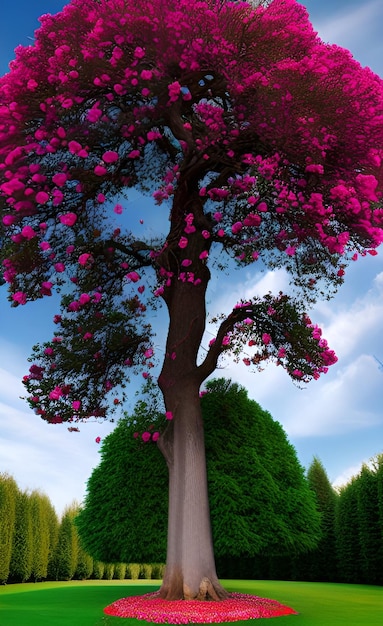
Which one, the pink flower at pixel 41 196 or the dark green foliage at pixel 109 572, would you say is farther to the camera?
the dark green foliage at pixel 109 572

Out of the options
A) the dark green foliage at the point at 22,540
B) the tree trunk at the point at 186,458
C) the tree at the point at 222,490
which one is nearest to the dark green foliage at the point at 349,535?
the tree at the point at 222,490

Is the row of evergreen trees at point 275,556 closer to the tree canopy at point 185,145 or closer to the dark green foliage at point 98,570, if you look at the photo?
the dark green foliage at point 98,570

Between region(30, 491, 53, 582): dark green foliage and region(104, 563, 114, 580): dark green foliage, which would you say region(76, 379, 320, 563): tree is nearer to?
region(30, 491, 53, 582): dark green foliage

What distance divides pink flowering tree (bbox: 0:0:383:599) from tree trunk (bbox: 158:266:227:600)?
0.03m

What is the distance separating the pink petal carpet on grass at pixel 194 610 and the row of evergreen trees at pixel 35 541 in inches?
502

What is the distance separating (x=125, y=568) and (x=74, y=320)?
985 inches

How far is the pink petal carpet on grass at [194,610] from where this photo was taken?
10094 mm

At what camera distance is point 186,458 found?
12.3 m

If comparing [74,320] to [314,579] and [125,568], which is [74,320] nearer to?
[314,579]

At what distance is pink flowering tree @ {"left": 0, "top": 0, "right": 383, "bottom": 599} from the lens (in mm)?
11711

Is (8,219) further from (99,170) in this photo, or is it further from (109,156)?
(109,156)

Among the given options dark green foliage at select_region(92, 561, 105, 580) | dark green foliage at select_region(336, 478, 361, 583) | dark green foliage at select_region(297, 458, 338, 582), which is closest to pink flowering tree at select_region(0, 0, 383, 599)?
dark green foliage at select_region(336, 478, 361, 583)

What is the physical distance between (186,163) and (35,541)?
19487 mm

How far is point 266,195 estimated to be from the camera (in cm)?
1345
